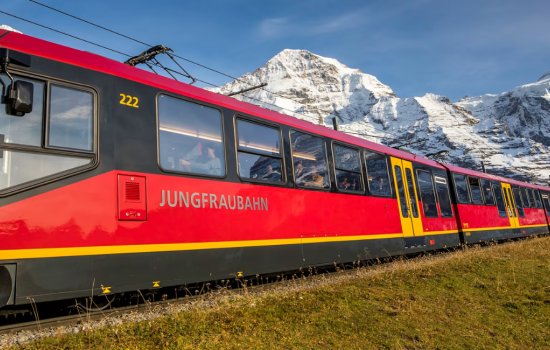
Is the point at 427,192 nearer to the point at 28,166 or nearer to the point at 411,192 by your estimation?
the point at 411,192

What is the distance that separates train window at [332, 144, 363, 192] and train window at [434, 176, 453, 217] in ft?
17.9

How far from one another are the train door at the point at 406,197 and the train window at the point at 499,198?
829cm

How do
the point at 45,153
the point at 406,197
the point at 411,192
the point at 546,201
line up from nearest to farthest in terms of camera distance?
the point at 45,153, the point at 406,197, the point at 411,192, the point at 546,201

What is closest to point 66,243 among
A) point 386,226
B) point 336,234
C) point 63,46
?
point 63,46

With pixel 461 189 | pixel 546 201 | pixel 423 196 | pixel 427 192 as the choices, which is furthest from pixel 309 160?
pixel 546 201

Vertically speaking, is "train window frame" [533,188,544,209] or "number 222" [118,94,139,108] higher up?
"number 222" [118,94,139,108]

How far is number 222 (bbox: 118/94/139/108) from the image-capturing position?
18.7 feet

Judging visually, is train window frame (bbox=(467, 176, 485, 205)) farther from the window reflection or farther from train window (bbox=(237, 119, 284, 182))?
the window reflection

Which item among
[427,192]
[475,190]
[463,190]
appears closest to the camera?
[427,192]

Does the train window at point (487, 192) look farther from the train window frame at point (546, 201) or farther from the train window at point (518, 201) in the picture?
the train window frame at point (546, 201)

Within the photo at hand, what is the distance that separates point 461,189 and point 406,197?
17.0 feet

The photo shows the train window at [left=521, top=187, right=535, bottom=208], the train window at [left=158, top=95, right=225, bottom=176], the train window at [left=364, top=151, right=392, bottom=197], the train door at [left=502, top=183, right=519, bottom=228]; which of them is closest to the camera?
the train window at [left=158, top=95, right=225, bottom=176]

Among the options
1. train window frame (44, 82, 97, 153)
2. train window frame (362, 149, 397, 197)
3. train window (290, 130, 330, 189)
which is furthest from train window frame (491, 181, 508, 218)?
train window frame (44, 82, 97, 153)

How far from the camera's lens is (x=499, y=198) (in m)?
19.4
